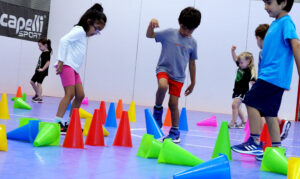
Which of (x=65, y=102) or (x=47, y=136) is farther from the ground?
(x=65, y=102)

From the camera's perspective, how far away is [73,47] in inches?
188

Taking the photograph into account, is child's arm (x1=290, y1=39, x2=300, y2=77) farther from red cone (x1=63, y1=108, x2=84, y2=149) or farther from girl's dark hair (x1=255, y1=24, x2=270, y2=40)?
red cone (x1=63, y1=108, x2=84, y2=149)

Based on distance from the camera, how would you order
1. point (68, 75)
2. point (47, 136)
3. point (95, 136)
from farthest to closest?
point (68, 75), point (95, 136), point (47, 136)

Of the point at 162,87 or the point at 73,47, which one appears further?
the point at 73,47

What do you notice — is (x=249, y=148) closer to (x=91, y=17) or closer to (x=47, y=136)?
(x=47, y=136)

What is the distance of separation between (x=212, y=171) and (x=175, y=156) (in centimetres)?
83

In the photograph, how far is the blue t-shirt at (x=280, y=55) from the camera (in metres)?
3.68

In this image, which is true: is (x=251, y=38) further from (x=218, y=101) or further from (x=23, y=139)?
(x=23, y=139)

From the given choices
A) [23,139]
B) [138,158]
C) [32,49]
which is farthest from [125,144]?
[32,49]

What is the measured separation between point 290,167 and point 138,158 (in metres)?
1.43

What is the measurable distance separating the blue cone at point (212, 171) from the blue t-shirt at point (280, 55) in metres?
1.42

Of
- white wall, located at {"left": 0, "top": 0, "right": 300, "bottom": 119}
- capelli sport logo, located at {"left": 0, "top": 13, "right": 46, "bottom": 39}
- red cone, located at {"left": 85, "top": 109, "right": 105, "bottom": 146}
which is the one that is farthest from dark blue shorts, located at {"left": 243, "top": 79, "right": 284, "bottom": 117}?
capelli sport logo, located at {"left": 0, "top": 13, "right": 46, "bottom": 39}

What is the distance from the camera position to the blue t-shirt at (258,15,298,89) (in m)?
3.68

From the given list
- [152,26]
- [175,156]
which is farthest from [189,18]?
[175,156]
